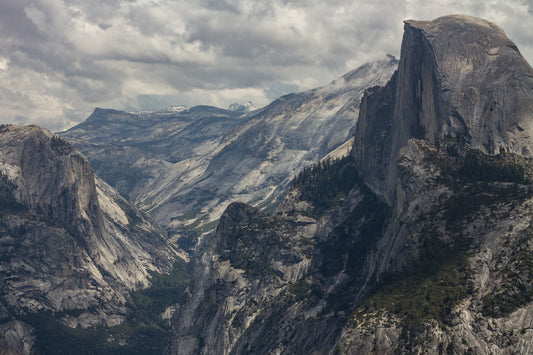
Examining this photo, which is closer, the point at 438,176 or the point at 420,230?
the point at 420,230

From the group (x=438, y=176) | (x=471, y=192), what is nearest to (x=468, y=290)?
(x=471, y=192)

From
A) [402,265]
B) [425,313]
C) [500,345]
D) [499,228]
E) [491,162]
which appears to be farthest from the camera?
[491,162]

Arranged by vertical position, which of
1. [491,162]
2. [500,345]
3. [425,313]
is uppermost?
[491,162]

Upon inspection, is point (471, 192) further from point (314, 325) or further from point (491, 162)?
point (314, 325)

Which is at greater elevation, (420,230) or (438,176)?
(438,176)

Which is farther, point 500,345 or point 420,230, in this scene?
point 420,230

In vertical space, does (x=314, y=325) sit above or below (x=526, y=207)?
below

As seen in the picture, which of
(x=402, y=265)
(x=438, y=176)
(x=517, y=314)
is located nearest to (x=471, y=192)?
(x=438, y=176)

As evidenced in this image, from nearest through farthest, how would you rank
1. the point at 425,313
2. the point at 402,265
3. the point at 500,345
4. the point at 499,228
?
the point at 500,345, the point at 425,313, the point at 499,228, the point at 402,265

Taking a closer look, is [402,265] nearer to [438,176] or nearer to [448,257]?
[448,257]
